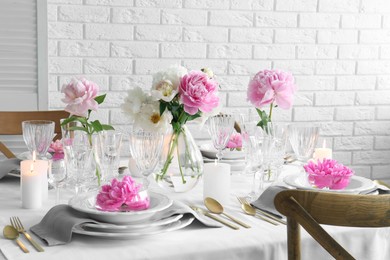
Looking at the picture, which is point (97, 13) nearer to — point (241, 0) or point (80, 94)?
point (241, 0)

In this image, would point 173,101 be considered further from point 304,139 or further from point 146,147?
point 304,139

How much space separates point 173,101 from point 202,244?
1.57 feet

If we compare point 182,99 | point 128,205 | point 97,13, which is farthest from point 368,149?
point 128,205

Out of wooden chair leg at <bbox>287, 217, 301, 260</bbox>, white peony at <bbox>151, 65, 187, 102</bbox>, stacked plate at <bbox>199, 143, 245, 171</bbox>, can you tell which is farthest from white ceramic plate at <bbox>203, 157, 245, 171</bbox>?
wooden chair leg at <bbox>287, 217, 301, 260</bbox>

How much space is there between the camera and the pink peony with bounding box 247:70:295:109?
186 cm

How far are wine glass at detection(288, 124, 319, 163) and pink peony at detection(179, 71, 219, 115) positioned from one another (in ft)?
0.96

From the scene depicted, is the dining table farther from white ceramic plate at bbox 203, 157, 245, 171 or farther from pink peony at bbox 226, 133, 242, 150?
pink peony at bbox 226, 133, 242, 150

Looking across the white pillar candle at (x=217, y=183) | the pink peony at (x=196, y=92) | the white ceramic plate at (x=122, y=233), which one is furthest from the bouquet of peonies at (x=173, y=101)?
the white ceramic plate at (x=122, y=233)

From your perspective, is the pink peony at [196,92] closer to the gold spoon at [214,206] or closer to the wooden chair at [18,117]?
the gold spoon at [214,206]

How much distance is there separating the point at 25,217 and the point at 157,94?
0.43 metres

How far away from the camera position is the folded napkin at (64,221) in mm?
1309

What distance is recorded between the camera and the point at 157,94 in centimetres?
165

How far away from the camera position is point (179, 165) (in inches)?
68.2

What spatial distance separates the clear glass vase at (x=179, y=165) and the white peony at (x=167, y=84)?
0.37 ft
